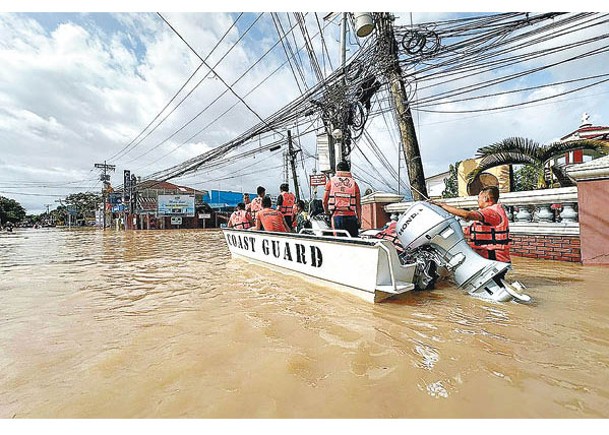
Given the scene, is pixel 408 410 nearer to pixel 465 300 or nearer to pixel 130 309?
pixel 465 300

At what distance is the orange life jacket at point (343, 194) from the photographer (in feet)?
15.8

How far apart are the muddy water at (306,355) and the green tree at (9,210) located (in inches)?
Answer: 2132

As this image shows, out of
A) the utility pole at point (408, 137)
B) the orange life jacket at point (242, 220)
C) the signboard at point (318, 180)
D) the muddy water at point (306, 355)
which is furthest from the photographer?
the signboard at point (318, 180)

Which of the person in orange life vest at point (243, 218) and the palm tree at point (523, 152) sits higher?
the palm tree at point (523, 152)

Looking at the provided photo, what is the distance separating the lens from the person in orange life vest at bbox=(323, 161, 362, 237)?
191 inches

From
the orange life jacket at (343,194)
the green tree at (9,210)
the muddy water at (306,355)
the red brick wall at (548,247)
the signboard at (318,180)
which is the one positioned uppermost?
the green tree at (9,210)

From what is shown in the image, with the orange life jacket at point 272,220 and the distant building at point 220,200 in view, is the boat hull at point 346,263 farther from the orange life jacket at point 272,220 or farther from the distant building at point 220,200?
the distant building at point 220,200

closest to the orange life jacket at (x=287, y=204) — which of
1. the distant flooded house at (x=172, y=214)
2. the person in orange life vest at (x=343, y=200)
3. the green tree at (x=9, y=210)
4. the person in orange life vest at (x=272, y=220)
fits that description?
the person in orange life vest at (x=272, y=220)

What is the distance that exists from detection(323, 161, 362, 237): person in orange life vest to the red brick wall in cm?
338

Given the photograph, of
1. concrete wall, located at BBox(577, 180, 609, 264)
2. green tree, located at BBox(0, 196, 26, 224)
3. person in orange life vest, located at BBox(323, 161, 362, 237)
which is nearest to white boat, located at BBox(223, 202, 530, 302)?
person in orange life vest, located at BBox(323, 161, 362, 237)

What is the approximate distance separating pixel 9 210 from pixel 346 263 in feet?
211

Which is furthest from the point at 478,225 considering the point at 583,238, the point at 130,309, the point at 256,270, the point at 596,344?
the point at 130,309

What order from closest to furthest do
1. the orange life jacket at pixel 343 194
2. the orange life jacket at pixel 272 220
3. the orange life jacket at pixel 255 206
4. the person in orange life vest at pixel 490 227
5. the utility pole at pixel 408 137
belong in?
the person in orange life vest at pixel 490 227 < the orange life jacket at pixel 343 194 < the orange life jacket at pixel 272 220 < the orange life jacket at pixel 255 206 < the utility pole at pixel 408 137

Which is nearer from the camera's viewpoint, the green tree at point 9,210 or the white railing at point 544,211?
the white railing at point 544,211
